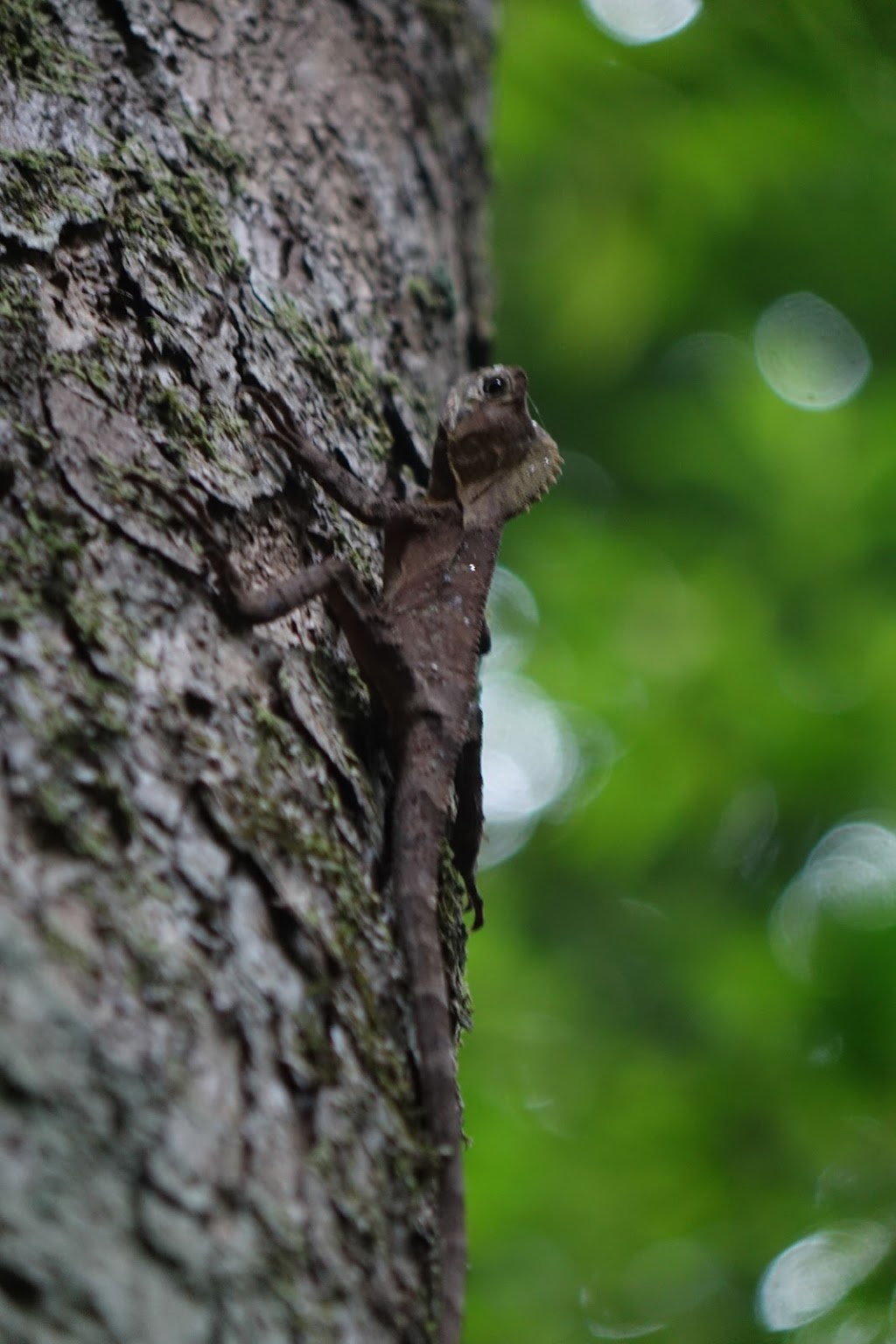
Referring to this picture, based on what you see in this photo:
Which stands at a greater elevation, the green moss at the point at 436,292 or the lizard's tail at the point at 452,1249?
the green moss at the point at 436,292

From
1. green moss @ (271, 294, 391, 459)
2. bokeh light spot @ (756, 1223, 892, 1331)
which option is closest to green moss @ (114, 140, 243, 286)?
green moss @ (271, 294, 391, 459)

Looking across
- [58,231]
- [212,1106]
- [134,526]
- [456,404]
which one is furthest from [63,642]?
[456,404]

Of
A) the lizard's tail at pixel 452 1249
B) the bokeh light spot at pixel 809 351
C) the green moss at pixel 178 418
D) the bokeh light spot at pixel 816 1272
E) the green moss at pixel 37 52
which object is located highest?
the bokeh light spot at pixel 809 351

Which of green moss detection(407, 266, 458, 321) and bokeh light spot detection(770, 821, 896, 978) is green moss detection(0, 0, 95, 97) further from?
bokeh light spot detection(770, 821, 896, 978)

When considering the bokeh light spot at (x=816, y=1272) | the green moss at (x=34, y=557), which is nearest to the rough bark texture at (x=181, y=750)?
the green moss at (x=34, y=557)

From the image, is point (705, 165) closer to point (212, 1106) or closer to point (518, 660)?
point (518, 660)

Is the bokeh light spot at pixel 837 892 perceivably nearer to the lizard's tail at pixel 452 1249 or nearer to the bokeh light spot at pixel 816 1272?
the bokeh light spot at pixel 816 1272
